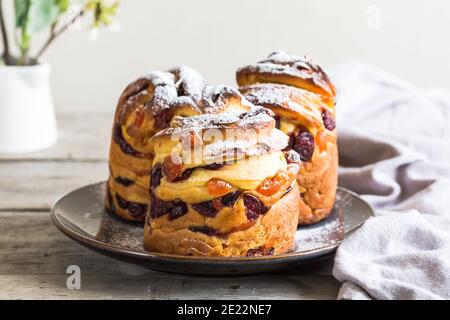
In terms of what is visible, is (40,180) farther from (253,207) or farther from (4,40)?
(253,207)

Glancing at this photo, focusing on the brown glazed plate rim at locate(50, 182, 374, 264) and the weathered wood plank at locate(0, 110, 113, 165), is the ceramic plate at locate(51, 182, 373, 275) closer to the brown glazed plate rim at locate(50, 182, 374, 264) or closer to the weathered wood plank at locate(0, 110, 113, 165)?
the brown glazed plate rim at locate(50, 182, 374, 264)

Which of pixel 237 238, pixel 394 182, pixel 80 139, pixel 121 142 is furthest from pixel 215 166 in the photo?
pixel 80 139

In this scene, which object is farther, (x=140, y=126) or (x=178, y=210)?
(x=140, y=126)

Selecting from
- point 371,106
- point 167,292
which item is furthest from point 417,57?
point 167,292

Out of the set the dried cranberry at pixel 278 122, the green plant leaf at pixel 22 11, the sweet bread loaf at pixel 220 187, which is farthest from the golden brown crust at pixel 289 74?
the green plant leaf at pixel 22 11

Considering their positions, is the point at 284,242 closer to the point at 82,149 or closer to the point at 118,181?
the point at 118,181

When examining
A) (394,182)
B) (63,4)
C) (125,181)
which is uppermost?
(63,4)
